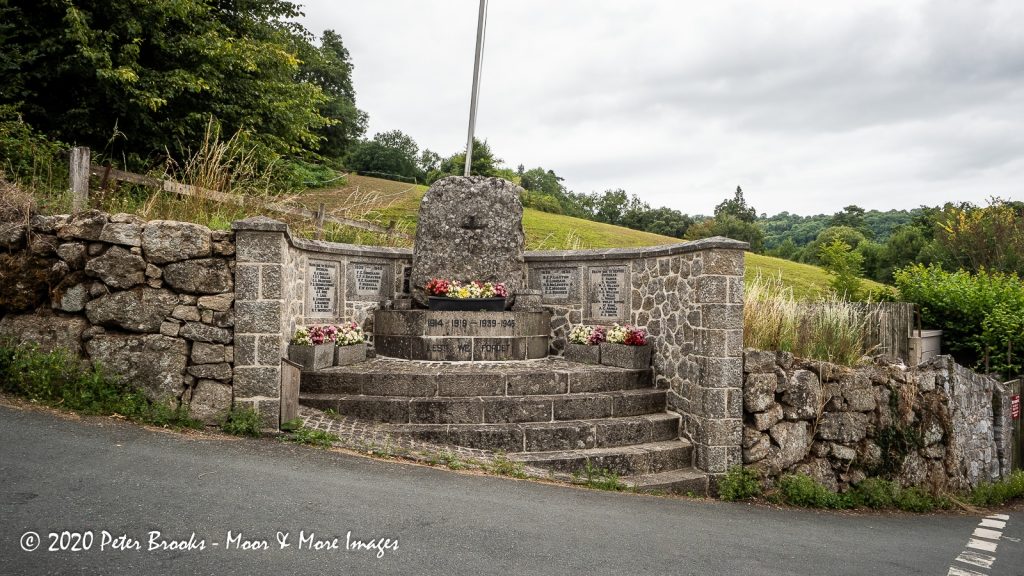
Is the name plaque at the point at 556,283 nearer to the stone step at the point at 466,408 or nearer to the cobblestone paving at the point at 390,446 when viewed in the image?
the stone step at the point at 466,408

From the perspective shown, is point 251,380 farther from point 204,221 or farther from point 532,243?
point 532,243

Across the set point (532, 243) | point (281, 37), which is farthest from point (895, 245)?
point (281, 37)

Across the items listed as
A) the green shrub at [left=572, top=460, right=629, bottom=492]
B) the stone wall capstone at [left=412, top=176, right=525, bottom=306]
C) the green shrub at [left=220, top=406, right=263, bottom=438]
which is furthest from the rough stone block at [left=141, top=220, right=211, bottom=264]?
the green shrub at [left=572, top=460, right=629, bottom=492]

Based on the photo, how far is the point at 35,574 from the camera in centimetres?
316

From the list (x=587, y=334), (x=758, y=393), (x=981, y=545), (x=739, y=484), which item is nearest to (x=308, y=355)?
(x=587, y=334)

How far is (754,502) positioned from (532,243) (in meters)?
14.8

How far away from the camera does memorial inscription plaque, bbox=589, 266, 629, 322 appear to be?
9328mm

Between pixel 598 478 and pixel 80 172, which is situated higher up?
pixel 80 172

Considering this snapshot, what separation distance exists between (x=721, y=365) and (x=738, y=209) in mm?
53921

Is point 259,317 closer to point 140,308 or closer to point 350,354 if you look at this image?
point 140,308

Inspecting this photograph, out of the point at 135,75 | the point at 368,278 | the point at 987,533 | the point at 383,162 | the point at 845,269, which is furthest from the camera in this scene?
the point at 383,162

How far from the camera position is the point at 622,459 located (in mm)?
6820

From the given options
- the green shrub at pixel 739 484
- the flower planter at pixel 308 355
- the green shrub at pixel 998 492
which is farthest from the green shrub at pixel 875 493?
the flower planter at pixel 308 355

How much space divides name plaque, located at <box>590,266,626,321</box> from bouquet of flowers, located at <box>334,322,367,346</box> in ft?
11.8
